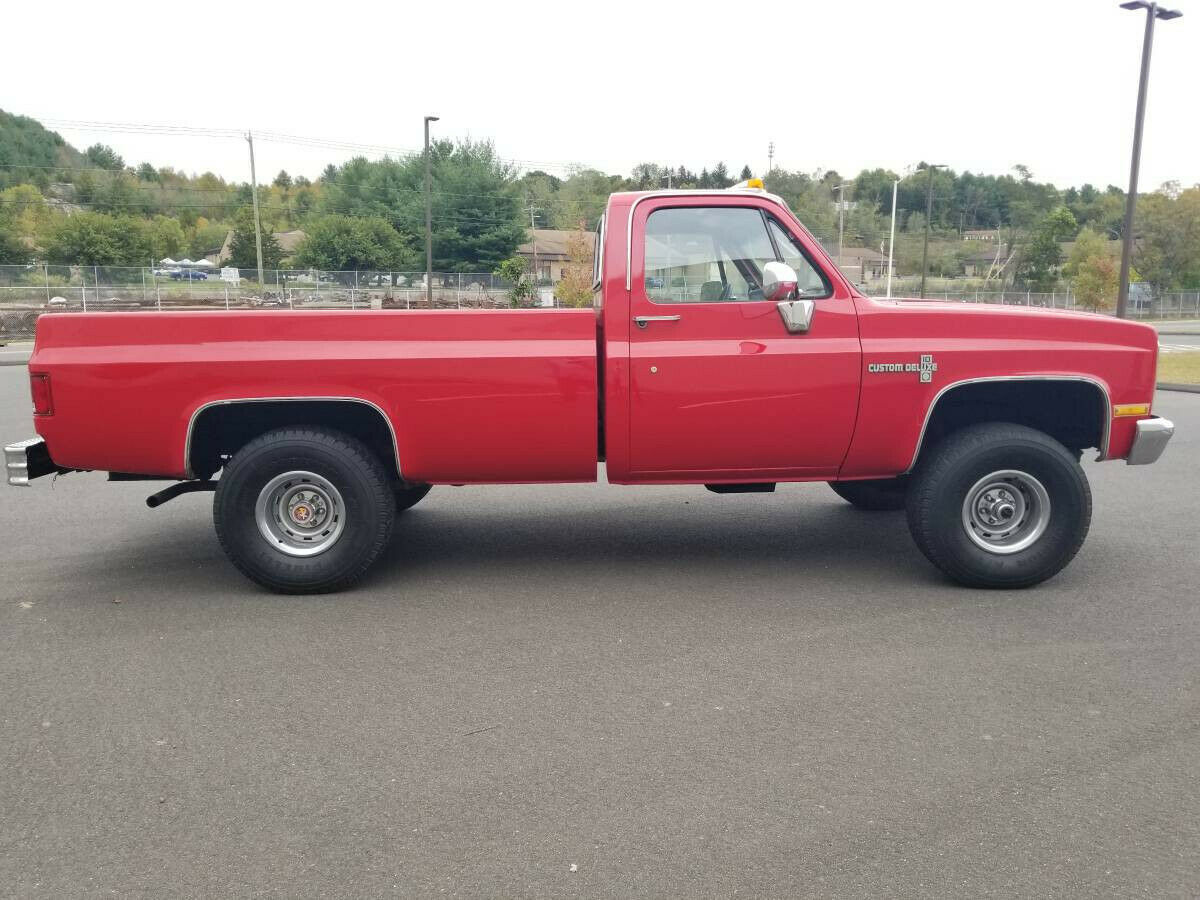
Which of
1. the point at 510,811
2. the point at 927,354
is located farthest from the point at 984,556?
the point at 510,811

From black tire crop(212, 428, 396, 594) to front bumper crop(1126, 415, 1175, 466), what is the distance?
418cm

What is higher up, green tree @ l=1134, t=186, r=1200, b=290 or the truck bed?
green tree @ l=1134, t=186, r=1200, b=290

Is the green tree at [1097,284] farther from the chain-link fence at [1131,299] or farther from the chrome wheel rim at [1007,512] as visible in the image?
the chrome wheel rim at [1007,512]

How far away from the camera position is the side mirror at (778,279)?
4.98 meters

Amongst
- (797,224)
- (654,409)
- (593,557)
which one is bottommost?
(593,557)

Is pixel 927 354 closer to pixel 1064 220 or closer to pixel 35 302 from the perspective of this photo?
pixel 35 302

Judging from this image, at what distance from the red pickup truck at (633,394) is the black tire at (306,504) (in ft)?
0.04

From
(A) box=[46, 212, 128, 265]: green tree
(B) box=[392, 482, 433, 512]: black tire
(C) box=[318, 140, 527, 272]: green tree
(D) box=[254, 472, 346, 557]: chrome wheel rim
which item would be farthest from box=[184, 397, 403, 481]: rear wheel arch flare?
(A) box=[46, 212, 128, 265]: green tree

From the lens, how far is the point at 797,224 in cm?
526

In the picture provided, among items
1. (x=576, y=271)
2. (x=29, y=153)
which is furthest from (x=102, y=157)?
(x=576, y=271)

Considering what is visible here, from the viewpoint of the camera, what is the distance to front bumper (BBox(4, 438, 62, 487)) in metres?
5.07

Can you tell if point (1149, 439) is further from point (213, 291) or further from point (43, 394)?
point (213, 291)

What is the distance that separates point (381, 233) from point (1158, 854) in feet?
196

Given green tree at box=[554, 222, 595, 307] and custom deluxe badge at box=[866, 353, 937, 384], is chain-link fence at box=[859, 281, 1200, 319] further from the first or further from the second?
custom deluxe badge at box=[866, 353, 937, 384]
